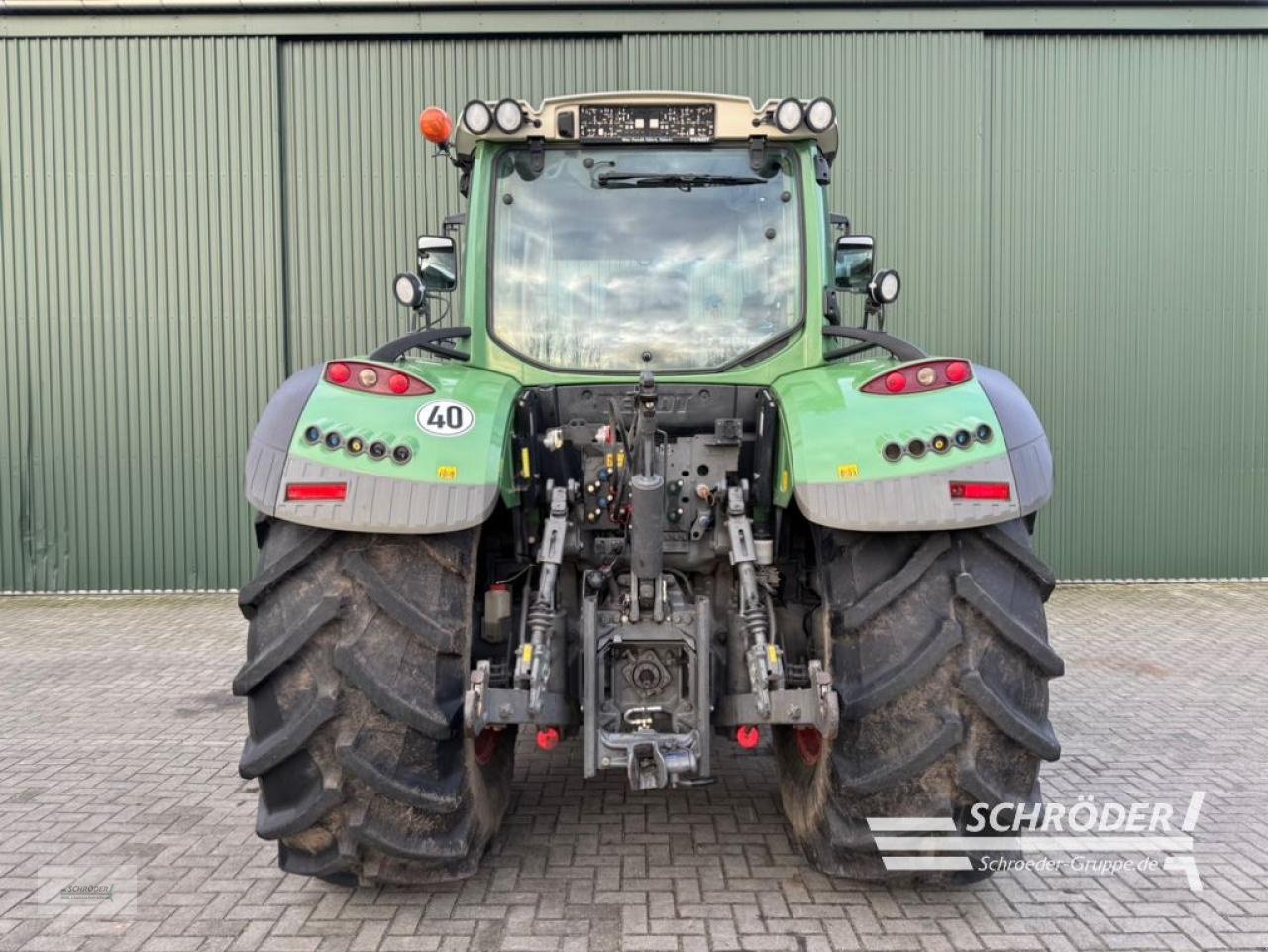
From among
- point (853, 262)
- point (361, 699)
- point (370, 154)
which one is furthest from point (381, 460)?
point (370, 154)

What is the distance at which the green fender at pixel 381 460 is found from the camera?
265 centimetres

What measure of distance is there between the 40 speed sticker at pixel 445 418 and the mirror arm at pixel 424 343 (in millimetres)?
700

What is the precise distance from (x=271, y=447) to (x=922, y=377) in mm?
2129

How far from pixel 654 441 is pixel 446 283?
1.55m

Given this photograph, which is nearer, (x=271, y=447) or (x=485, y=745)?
(x=271, y=447)

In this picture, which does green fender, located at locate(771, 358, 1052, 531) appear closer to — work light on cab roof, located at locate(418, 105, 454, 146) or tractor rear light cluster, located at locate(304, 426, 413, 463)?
tractor rear light cluster, located at locate(304, 426, 413, 463)

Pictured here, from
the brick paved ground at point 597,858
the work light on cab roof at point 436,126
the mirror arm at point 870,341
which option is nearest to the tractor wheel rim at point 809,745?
the brick paved ground at point 597,858

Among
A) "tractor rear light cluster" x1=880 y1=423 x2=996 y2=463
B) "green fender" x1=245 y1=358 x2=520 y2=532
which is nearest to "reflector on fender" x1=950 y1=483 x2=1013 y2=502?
"tractor rear light cluster" x1=880 y1=423 x2=996 y2=463

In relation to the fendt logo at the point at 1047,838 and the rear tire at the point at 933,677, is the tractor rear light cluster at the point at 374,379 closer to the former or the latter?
the rear tire at the point at 933,677

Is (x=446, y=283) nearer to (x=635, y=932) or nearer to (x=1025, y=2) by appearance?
(x=635, y=932)

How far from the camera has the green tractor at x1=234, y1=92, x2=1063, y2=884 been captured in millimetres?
2646

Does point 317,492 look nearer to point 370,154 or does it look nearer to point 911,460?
point 911,460

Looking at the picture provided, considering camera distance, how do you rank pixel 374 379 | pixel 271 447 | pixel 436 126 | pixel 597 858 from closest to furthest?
pixel 271 447, pixel 374 379, pixel 597 858, pixel 436 126

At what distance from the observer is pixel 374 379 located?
2.94 meters
